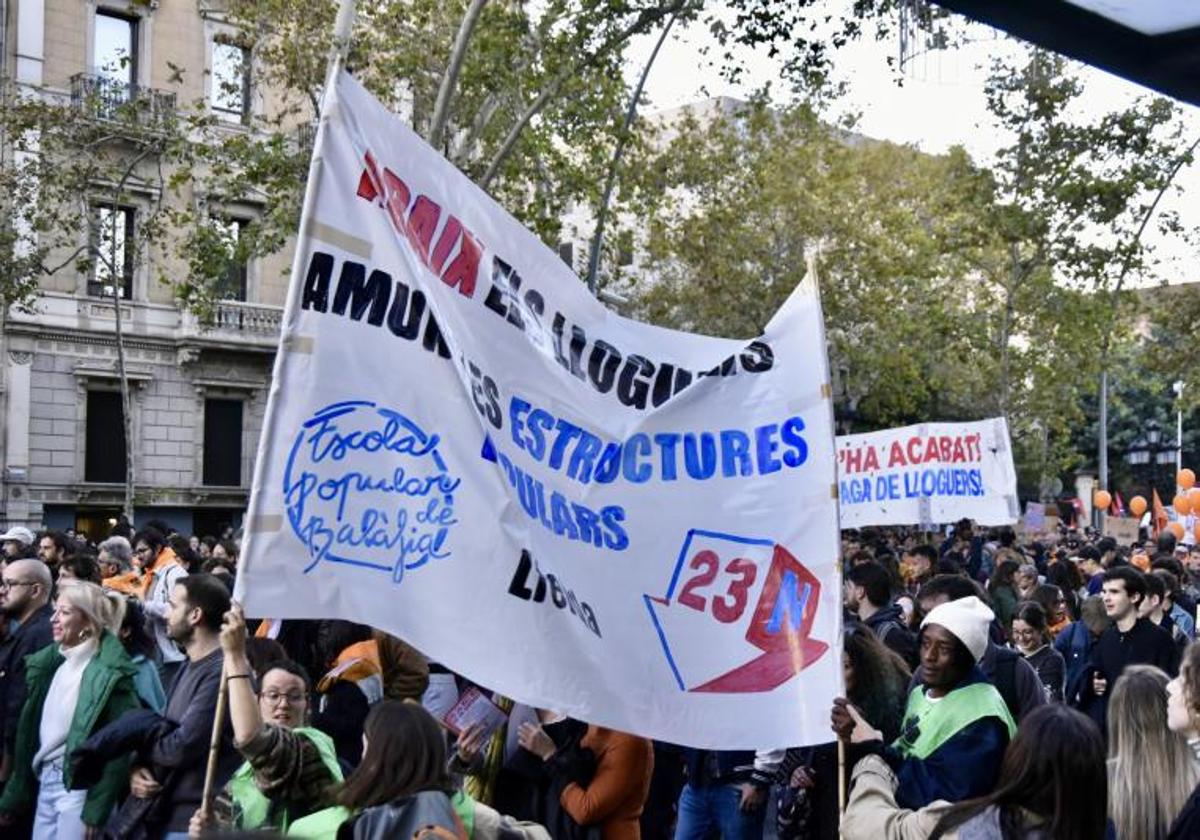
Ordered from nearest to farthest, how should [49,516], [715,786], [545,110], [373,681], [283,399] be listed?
[283,399]
[373,681]
[715,786]
[545,110]
[49,516]

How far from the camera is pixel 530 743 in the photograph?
5887mm

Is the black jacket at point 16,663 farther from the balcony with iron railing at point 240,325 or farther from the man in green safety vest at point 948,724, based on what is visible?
the balcony with iron railing at point 240,325

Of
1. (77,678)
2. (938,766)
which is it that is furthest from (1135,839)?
(77,678)

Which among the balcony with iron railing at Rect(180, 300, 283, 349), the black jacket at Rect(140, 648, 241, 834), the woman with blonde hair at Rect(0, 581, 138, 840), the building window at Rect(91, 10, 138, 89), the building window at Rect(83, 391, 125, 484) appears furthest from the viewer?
the balcony with iron railing at Rect(180, 300, 283, 349)

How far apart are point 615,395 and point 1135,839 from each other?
2023 millimetres

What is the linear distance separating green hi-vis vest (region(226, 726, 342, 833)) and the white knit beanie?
198cm

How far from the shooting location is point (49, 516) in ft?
101

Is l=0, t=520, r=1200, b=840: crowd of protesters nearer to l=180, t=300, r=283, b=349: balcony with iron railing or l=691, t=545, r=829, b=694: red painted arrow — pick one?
l=691, t=545, r=829, b=694: red painted arrow

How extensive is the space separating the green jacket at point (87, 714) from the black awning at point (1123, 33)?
4387 mm

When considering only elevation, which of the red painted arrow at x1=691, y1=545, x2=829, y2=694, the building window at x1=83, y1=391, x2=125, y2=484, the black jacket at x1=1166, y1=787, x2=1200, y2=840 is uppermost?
the building window at x1=83, y1=391, x2=125, y2=484

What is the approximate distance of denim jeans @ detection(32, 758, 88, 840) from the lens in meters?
6.03

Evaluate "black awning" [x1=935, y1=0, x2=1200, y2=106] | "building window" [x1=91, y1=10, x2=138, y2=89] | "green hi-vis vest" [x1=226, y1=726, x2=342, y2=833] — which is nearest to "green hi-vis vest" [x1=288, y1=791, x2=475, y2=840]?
"green hi-vis vest" [x1=226, y1=726, x2=342, y2=833]

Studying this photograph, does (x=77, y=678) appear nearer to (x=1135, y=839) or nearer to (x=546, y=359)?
(x=546, y=359)

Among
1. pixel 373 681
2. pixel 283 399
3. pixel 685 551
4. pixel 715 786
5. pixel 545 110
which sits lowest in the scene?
pixel 715 786
